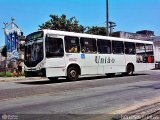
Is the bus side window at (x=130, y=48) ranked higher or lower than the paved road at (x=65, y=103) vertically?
higher

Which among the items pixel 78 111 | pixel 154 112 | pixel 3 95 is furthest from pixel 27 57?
pixel 154 112

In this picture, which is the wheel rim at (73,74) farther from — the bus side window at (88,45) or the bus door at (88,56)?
the bus side window at (88,45)

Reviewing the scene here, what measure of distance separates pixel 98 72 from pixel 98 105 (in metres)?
12.8

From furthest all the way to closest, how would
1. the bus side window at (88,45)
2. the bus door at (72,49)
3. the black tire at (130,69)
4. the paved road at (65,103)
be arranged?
the black tire at (130,69)
the bus side window at (88,45)
the bus door at (72,49)
the paved road at (65,103)

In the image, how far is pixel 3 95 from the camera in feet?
47.1

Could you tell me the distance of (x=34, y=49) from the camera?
21234 mm

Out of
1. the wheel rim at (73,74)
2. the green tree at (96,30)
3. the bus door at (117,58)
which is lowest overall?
the wheel rim at (73,74)

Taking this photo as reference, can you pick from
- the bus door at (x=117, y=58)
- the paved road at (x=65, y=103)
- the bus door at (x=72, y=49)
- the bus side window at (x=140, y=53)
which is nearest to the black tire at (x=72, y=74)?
the bus door at (x=72, y=49)

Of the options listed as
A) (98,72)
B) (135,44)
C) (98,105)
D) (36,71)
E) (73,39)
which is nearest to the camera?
(98,105)

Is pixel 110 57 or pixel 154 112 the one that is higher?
pixel 110 57

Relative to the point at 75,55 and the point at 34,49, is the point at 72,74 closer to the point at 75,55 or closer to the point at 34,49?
the point at 75,55

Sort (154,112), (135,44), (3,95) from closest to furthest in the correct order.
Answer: (154,112) < (3,95) < (135,44)

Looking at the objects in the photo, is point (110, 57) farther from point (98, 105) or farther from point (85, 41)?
point (98, 105)

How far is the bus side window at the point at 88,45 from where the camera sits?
23031 millimetres
